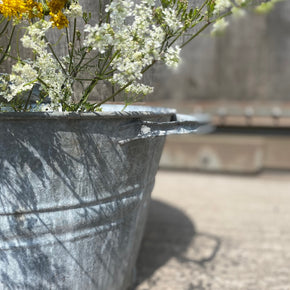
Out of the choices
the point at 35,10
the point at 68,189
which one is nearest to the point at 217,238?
the point at 68,189

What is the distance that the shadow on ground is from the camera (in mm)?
2105

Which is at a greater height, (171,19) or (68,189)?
(171,19)

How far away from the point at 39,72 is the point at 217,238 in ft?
6.04

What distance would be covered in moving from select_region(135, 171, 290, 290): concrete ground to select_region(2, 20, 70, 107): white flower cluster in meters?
1.14

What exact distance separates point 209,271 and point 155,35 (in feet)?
4.55

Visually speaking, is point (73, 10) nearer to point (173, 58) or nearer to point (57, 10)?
point (57, 10)

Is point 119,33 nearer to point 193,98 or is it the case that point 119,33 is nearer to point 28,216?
point 28,216

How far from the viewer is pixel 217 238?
98.7 inches

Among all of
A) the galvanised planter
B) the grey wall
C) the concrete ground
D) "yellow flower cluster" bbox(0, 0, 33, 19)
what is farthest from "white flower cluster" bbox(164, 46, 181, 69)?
the grey wall

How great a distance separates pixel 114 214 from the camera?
1331mm

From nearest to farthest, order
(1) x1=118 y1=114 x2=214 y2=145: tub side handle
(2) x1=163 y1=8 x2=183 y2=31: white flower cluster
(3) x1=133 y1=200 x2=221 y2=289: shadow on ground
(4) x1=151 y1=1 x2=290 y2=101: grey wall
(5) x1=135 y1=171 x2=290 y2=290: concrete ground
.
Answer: (2) x1=163 y1=8 x2=183 y2=31: white flower cluster
(1) x1=118 y1=114 x2=214 y2=145: tub side handle
(5) x1=135 y1=171 x2=290 y2=290: concrete ground
(3) x1=133 y1=200 x2=221 y2=289: shadow on ground
(4) x1=151 y1=1 x2=290 y2=101: grey wall

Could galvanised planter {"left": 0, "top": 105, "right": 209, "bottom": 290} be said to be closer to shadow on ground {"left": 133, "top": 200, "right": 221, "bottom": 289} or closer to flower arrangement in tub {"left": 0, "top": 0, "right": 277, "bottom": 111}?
flower arrangement in tub {"left": 0, "top": 0, "right": 277, "bottom": 111}

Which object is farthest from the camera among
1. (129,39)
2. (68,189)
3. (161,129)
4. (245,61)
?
(245,61)

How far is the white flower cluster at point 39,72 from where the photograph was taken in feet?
3.24
